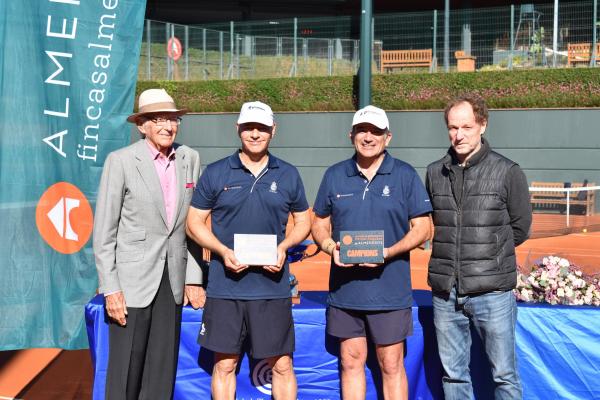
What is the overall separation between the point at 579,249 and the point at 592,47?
797 centimetres

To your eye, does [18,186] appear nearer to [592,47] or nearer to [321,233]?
[321,233]

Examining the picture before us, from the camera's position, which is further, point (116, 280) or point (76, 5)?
point (76, 5)

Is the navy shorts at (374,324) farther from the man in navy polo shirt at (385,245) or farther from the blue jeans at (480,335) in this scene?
the blue jeans at (480,335)

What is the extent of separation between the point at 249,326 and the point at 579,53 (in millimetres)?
17261

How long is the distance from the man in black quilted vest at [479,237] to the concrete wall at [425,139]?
14486mm

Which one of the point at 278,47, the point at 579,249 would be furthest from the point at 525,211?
the point at 278,47

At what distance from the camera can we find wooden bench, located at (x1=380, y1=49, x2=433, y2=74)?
67.5 ft

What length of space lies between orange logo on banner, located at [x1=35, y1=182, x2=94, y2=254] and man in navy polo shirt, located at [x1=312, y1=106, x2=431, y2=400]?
181 cm

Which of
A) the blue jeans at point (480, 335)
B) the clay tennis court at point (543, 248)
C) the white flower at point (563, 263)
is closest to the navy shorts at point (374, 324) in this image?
the blue jeans at point (480, 335)

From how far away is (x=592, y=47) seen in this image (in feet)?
63.3

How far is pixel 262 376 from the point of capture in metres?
4.89

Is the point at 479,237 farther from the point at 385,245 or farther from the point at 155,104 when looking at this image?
the point at 155,104

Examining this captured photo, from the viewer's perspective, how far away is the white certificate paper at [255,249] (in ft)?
13.8

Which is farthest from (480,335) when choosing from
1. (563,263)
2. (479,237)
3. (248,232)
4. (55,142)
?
(55,142)
